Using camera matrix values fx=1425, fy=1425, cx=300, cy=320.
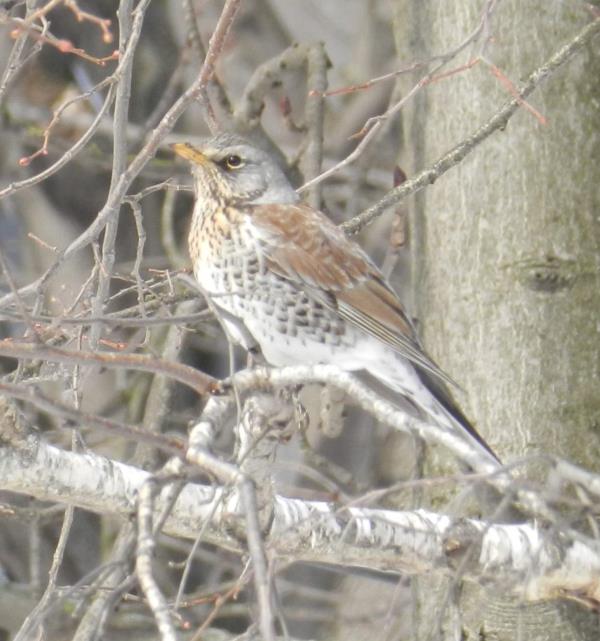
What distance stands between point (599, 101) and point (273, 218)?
1.15 meters

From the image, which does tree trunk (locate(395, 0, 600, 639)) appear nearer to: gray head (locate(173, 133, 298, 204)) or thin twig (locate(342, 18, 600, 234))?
thin twig (locate(342, 18, 600, 234))

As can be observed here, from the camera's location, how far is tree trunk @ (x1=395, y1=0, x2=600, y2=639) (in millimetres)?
4559

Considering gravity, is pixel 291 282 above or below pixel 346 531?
above

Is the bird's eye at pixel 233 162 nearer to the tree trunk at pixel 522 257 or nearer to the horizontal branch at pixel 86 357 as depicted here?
the tree trunk at pixel 522 257

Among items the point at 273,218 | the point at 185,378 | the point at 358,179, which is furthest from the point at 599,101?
the point at 185,378

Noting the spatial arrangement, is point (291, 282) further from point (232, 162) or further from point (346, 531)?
point (346, 531)

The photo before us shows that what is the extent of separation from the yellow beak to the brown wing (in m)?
0.24

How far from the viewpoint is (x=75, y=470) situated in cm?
312

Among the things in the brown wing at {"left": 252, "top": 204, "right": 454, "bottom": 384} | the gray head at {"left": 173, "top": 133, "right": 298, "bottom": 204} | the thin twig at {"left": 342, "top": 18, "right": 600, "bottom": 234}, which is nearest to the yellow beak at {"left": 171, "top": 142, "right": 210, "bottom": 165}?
the gray head at {"left": 173, "top": 133, "right": 298, "bottom": 204}

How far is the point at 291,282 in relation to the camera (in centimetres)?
466

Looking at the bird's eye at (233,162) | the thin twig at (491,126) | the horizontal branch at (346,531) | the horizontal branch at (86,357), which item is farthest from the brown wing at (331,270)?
the horizontal branch at (86,357)

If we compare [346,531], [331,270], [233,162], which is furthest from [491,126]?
[346,531]

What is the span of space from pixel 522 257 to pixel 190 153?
3.73 ft

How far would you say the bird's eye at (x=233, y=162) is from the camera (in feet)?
15.8
